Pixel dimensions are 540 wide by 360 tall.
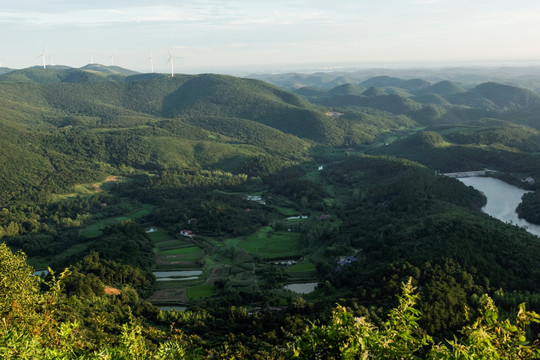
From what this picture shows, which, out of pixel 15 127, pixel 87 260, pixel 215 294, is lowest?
pixel 215 294

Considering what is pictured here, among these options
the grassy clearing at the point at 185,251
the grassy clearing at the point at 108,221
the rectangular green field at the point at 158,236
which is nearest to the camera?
the grassy clearing at the point at 185,251

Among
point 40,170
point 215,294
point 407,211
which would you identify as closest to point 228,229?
point 215,294

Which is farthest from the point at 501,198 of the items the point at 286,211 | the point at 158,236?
the point at 158,236

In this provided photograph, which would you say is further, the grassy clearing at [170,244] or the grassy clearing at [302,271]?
the grassy clearing at [170,244]

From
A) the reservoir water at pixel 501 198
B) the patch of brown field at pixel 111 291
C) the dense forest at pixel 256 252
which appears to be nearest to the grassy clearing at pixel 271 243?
the dense forest at pixel 256 252

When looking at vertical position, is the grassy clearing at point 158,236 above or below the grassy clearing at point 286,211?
below

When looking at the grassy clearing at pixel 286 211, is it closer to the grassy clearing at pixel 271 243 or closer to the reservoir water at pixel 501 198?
the grassy clearing at pixel 271 243

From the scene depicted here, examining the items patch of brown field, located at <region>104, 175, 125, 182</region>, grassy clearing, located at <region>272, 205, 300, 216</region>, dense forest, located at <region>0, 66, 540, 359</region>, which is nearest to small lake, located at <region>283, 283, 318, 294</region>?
dense forest, located at <region>0, 66, 540, 359</region>

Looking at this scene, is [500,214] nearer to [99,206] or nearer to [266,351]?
[266,351]
